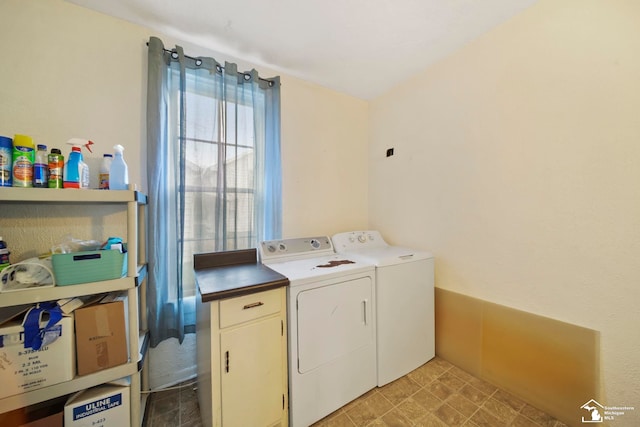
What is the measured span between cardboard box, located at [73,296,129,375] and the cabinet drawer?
515 millimetres

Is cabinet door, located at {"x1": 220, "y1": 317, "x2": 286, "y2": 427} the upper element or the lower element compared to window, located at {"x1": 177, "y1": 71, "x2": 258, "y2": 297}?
lower

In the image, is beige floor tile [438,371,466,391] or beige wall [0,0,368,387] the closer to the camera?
beige wall [0,0,368,387]

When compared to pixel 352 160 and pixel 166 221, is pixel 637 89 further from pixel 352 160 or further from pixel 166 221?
pixel 166 221

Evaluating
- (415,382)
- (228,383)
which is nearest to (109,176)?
(228,383)

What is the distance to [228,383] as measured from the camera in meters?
1.09

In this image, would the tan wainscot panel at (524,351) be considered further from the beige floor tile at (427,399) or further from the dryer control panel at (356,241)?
the dryer control panel at (356,241)

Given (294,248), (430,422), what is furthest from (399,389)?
(294,248)

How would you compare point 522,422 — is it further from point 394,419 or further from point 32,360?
point 32,360

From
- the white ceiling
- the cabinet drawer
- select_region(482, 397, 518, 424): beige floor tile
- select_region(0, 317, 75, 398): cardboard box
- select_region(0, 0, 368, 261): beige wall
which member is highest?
the white ceiling

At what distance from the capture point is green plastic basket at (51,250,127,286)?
0.98 m

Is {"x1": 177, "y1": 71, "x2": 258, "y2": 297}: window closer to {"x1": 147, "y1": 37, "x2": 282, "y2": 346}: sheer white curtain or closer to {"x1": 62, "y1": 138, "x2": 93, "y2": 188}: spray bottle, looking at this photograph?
{"x1": 147, "y1": 37, "x2": 282, "y2": 346}: sheer white curtain

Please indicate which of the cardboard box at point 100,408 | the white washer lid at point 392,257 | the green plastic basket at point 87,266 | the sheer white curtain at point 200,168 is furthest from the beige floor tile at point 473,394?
the green plastic basket at point 87,266

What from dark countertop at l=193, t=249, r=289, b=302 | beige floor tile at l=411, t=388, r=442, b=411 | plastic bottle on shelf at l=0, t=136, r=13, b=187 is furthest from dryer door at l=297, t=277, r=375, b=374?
plastic bottle on shelf at l=0, t=136, r=13, b=187

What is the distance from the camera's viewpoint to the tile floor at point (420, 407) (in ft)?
4.36
